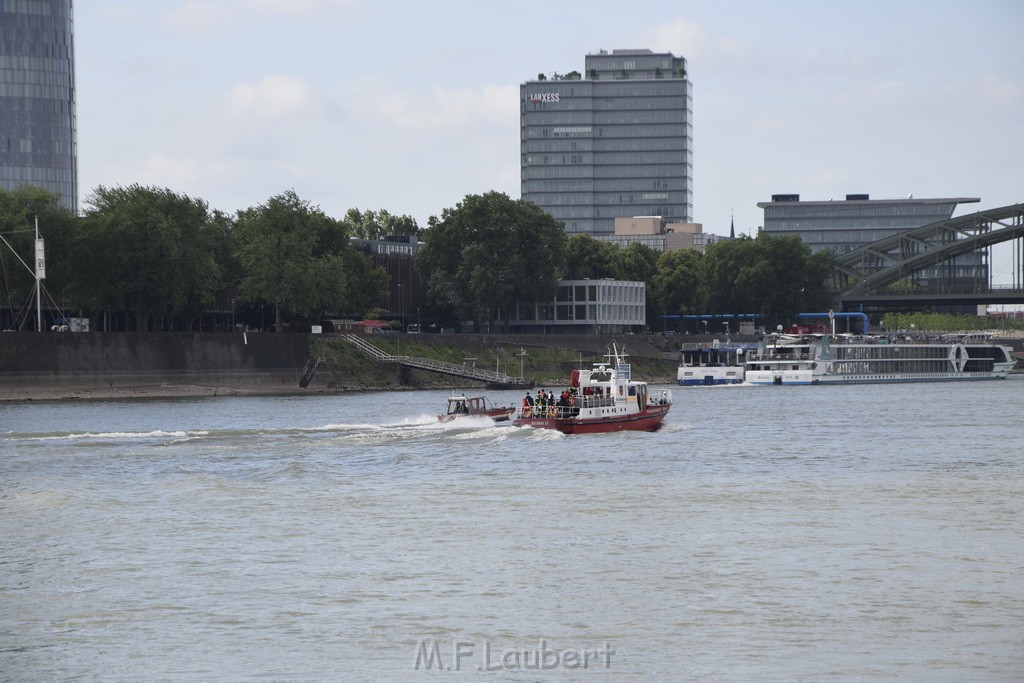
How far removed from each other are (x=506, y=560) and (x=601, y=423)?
153 feet

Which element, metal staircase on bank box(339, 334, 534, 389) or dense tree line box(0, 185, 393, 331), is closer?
dense tree line box(0, 185, 393, 331)

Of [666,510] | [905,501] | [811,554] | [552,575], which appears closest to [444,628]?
[552,575]

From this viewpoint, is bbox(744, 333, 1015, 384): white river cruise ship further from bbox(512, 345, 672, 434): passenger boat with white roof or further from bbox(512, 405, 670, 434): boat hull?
bbox(512, 345, 672, 434): passenger boat with white roof

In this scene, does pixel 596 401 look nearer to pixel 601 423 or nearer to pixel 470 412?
pixel 601 423

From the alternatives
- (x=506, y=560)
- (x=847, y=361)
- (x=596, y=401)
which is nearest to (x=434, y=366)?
(x=847, y=361)

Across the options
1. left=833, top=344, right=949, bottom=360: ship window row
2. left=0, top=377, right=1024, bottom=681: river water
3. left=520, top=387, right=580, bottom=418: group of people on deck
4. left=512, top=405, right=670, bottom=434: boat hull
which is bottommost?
left=0, top=377, right=1024, bottom=681: river water

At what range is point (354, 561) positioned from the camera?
1560 inches

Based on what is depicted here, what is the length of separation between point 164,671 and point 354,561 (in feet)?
38.9

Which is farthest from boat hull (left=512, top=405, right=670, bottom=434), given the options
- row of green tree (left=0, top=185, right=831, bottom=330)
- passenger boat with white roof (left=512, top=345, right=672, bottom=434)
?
row of green tree (left=0, top=185, right=831, bottom=330)

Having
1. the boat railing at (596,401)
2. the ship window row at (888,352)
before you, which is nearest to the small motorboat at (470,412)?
the boat railing at (596,401)

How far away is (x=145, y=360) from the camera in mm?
138500

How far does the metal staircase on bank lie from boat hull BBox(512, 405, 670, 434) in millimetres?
71272

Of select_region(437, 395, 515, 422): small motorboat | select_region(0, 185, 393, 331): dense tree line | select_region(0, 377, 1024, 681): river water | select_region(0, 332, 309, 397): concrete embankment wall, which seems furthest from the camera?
select_region(0, 185, 393, 331): dense tree line

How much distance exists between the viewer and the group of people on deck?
84.5 metres
